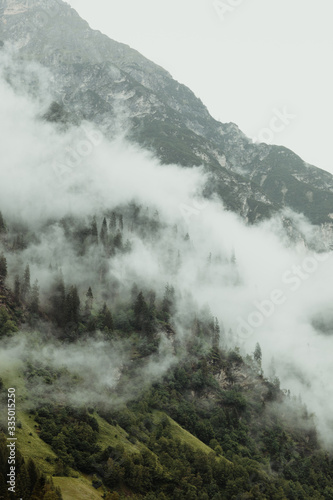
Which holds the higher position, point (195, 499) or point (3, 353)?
point (195, 499)

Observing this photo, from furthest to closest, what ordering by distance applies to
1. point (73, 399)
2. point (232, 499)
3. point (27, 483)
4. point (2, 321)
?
point (2, 321) < point (73, 399) < point (232, 499) < point (27, 483)

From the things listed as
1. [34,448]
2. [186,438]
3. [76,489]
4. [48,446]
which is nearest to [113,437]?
[48,446]

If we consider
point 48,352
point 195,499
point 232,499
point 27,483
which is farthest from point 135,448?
point 27,483

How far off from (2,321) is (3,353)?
76.3 ft

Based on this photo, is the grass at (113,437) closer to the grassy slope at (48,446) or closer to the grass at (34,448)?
the grassy slope at (48,446)

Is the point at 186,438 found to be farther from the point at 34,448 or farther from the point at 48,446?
the point at 34,448

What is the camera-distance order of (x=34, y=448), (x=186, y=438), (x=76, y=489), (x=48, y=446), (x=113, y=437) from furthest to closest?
(x=186, y=438)
(x=113, y=437)
(x=48, y=446)
(x=34, y=448)
(x=76, y=489)

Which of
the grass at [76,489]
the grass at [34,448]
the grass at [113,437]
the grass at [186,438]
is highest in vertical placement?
the grass at [76,489]

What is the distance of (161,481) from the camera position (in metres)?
144

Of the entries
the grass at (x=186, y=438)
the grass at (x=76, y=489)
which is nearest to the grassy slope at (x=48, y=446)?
the grass at (x=76, y=489)

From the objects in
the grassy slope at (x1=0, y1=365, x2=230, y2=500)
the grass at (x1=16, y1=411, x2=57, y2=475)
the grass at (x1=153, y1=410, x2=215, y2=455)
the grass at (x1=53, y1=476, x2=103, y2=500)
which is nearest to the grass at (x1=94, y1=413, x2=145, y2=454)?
the grassy slope at (x1=0, y1=365, x2=230, y2=500)

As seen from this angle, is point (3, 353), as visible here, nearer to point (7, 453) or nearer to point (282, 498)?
point (7, 453)

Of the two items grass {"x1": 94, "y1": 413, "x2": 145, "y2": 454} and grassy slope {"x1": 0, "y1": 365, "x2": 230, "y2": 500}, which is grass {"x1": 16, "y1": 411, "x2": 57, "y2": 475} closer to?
grassy slope {"x1": 0, "y1": 365, "x2": 230, "y2": 500}

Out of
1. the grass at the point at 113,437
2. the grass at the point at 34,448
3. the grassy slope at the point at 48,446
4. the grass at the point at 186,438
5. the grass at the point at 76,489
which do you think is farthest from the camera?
the grass at the point at 186,438
